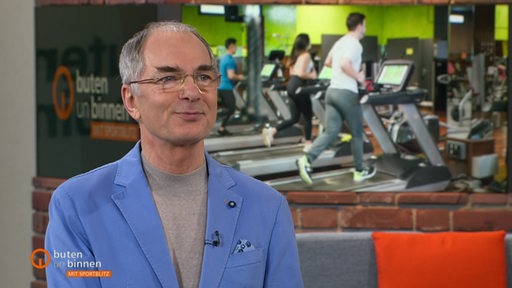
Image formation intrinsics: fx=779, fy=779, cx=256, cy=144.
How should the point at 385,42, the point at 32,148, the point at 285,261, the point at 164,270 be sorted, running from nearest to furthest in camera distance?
the point at 164,270 → the point at 285,261 → the point at 385,42 → the point at 32,148

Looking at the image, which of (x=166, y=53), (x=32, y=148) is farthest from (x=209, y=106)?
(x=32, y=148)

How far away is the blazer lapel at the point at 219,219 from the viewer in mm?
1449

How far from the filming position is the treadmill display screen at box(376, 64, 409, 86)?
144 inches

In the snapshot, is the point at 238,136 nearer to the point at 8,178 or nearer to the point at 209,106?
the point at 8,178

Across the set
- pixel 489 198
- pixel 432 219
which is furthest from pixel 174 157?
→ pixel 489 198

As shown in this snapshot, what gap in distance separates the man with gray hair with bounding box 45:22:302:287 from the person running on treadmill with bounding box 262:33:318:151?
2.18 metres

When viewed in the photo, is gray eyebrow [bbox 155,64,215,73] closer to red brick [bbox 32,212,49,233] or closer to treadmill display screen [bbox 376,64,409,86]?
treadmill display screen [bbox 376,64,409,86]

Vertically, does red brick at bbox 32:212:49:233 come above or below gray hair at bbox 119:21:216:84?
below

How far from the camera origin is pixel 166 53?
149 centimetres

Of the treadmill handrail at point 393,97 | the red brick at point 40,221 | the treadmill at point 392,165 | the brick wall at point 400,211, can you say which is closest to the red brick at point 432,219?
the brick wall at point 400,211

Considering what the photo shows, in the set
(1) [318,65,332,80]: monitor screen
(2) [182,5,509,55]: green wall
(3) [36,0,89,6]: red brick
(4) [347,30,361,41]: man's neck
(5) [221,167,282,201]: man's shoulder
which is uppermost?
(3) [36,0,89,6]: red brick

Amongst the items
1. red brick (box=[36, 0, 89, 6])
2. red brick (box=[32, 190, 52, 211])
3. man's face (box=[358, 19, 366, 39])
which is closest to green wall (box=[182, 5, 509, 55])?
man's face (box=[358, 19, 366, 39])

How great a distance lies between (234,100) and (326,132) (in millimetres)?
474

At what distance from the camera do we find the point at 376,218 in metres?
3.71
